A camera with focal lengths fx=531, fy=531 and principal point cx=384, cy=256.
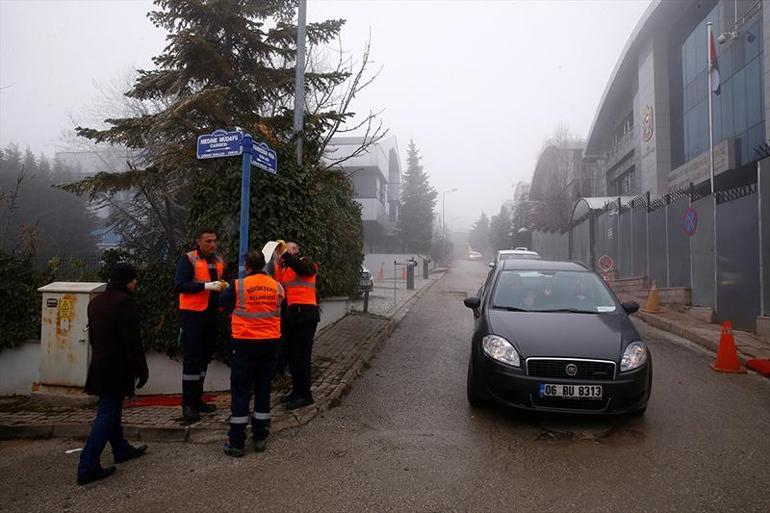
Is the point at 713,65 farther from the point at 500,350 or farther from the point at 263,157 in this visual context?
the point at 263,157

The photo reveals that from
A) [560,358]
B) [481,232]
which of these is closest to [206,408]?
[560,358]

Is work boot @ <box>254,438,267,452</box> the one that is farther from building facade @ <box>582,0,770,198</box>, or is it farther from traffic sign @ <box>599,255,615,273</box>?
building facade @ <box>582,0,770,198</box>

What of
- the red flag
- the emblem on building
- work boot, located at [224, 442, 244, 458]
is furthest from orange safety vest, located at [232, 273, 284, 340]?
the emblem on building

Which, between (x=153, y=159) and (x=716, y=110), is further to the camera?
A: (x=716, y=110)

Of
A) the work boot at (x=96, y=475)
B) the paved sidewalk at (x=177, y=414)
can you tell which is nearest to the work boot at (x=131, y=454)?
the work boot at (x=96, y=475)

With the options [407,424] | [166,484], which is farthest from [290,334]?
[166,484]

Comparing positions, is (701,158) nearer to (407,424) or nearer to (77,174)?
(407,424)

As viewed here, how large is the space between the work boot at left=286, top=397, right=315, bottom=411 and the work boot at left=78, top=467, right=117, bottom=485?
182 cm

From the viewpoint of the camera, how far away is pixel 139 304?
6.92 meters

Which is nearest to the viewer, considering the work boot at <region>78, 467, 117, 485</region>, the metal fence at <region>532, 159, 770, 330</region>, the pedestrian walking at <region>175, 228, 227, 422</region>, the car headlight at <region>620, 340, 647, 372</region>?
the work boot at <region>78, 467, 117, 485</region>

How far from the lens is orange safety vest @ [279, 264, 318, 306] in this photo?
574cm

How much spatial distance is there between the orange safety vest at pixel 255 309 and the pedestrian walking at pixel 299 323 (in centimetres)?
100

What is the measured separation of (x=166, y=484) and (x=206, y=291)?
189 cm

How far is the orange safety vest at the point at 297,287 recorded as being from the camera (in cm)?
574
